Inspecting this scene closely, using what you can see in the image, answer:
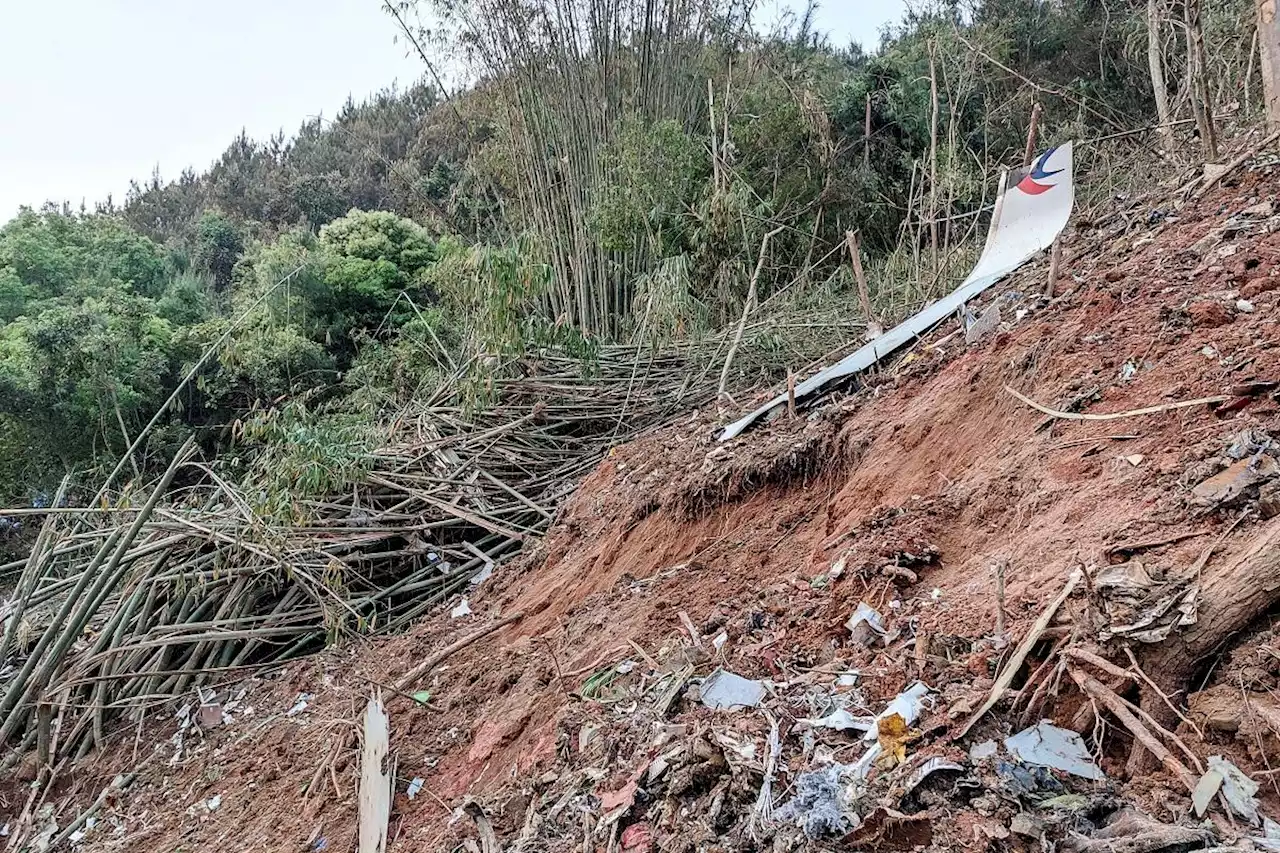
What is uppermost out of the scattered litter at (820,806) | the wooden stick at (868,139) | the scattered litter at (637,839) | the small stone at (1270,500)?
the wooden stick at (868,139)

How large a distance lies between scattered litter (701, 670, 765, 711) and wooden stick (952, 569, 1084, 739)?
0.41 m

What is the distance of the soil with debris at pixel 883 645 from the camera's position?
1104 mm

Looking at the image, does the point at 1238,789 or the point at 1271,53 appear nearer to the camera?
the point at 1238,789

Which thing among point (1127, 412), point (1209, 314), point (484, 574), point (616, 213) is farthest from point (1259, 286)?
point (616, 213)

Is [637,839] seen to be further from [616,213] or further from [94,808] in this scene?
[616,213]

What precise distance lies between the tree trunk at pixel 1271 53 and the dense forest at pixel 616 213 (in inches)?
15.3

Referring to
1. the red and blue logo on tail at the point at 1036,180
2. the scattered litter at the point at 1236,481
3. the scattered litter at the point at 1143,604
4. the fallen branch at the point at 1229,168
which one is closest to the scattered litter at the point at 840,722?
the scattered litter at the point at 1143,604

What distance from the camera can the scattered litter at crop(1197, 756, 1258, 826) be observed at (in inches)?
37.1

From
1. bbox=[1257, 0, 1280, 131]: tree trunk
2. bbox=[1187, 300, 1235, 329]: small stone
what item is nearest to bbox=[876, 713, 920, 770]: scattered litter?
bbox=[1187, 300, 1235, 329]: small stone

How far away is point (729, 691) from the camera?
1.55 metres

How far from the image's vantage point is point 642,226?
5.70 m

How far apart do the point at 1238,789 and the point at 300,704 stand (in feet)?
9.44

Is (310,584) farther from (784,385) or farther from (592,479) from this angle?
(784,385)

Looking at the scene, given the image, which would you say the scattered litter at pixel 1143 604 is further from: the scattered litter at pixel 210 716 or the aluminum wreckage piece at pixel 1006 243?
the scattered litter at pixel 210 716
